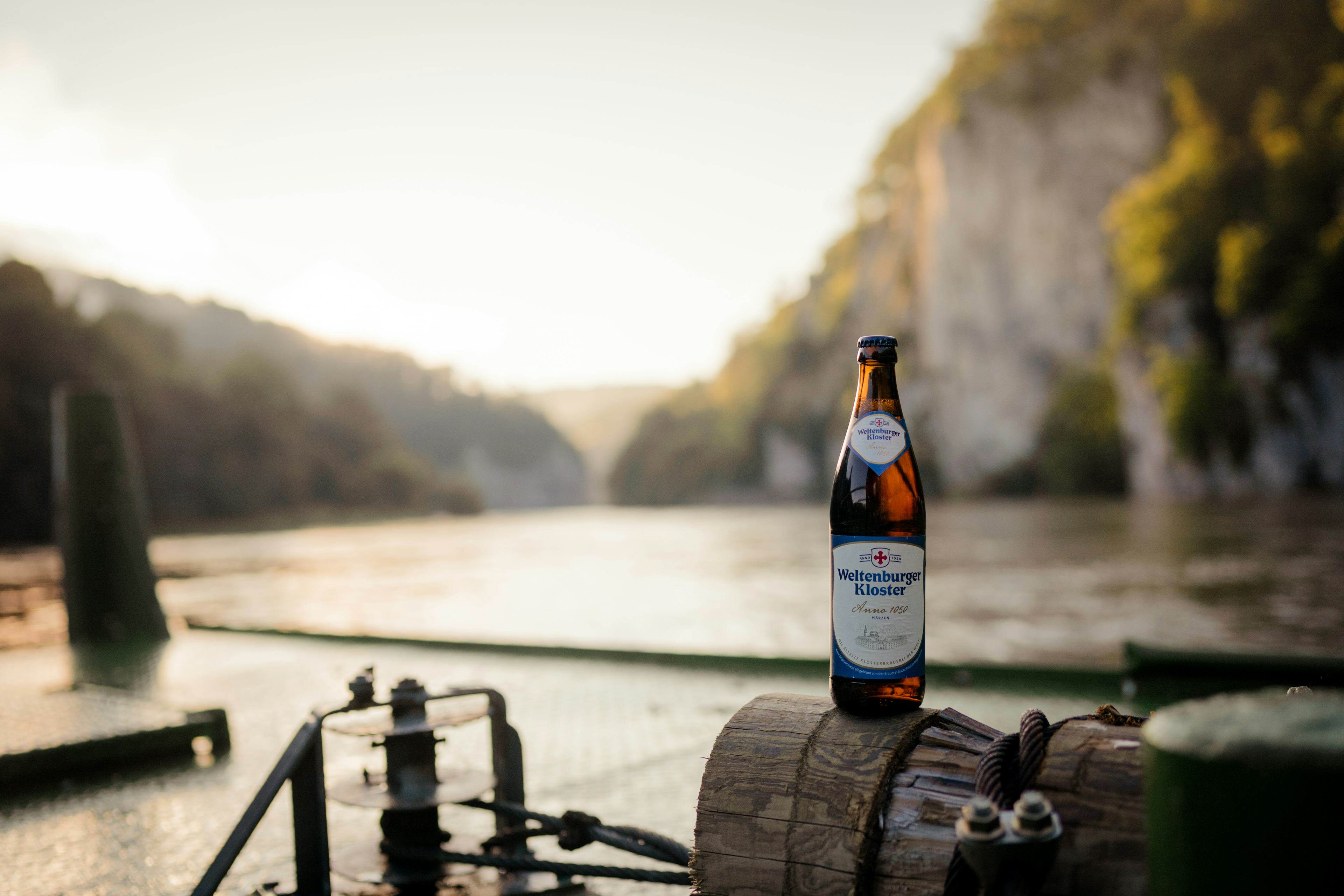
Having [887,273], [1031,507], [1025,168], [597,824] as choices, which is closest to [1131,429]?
[1031,507]

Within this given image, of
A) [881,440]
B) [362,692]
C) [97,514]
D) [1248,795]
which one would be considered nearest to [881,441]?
[881,440]

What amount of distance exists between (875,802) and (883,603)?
11.9 inches

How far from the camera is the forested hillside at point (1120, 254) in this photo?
34.6 m

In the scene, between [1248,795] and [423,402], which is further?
[423,402]

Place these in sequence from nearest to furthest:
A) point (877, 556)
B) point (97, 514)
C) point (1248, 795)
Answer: point (1248, 795) < point (877, 556) < point (97, 514)

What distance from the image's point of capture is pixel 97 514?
6.08 m

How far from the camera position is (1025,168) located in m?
52.5

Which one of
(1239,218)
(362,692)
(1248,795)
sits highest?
(1239,218)

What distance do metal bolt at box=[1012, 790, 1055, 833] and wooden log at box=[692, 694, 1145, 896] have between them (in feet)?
0.26

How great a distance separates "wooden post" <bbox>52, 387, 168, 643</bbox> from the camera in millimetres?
5926

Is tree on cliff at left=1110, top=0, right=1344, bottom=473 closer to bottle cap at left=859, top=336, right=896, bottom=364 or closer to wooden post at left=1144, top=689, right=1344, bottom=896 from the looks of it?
bottle cap at left=859, top=336, right=896, bottom=364

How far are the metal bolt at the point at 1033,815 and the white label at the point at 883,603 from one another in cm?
39

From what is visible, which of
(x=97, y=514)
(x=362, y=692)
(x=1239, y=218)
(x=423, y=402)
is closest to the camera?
(x=362, y=692)

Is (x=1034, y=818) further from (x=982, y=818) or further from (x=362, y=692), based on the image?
(x=362, y=692)
